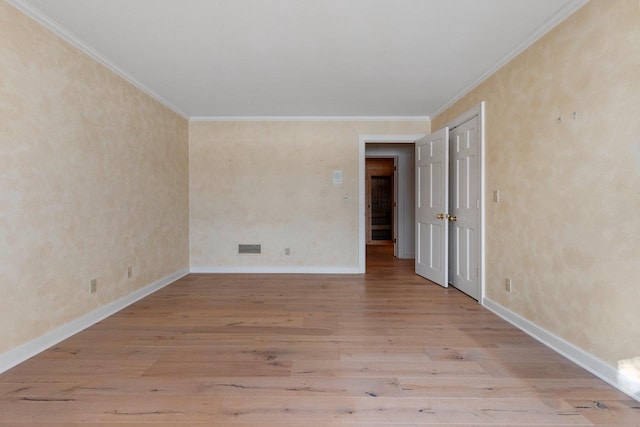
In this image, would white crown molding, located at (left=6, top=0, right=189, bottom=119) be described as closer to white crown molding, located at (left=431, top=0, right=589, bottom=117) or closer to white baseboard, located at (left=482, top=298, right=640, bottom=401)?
white crown molding, located at (left=431, top=0, right=589, bottom=117)

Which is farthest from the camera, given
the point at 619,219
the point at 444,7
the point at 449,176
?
the point at 449,176

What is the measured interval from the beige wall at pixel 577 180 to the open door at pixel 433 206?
926 millimetres

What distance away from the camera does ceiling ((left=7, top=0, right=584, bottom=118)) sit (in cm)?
206

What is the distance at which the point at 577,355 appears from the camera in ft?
6.60

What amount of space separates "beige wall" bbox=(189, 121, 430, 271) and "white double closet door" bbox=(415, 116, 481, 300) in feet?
2.76

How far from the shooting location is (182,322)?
2.72 m

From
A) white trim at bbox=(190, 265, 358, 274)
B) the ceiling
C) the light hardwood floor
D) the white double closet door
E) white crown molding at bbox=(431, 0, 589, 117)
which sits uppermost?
the ceiling

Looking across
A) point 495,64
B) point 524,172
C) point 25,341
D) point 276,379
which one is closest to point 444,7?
point 495,64

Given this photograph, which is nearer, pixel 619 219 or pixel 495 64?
pixel 619 219

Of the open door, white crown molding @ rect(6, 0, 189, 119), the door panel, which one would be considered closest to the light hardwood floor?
the door panel

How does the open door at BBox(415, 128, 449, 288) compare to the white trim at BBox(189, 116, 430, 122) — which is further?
the white trim at BBox(189, 116, 430, 122)

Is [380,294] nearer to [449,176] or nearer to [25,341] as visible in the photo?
[449,176]

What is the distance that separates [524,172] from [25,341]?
406 centimetres

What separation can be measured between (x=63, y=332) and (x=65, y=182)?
3.96ft
